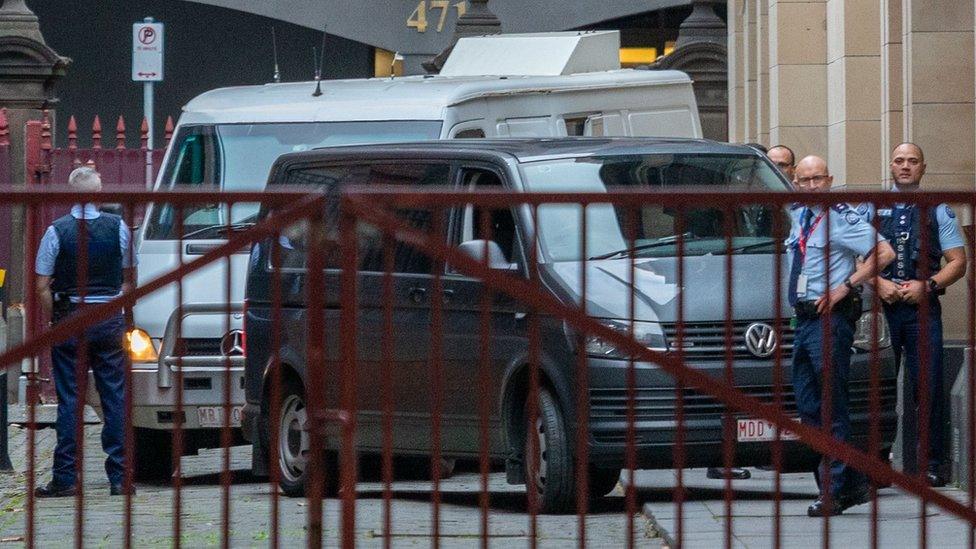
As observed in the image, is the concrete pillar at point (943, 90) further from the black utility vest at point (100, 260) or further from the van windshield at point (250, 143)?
the black utility vest at point (100, 260)

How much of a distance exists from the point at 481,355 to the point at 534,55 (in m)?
10.4

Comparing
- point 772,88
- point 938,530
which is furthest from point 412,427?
point 772,88

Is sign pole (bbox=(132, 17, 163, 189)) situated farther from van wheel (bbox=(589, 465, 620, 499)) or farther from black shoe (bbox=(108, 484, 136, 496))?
van wheel (bbox=(589, 465, 620, 499))

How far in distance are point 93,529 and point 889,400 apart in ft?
8.48

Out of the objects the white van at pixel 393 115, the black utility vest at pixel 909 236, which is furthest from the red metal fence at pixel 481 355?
the white van at pixel 393 115

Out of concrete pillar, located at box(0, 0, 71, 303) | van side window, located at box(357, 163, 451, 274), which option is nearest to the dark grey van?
van side window, located at box(357, 163, 451, 274)

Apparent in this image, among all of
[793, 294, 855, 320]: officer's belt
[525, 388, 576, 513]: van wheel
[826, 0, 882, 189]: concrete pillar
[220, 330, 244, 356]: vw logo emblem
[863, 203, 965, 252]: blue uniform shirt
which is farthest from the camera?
[826, 0, 882, 189]: concrete pillar

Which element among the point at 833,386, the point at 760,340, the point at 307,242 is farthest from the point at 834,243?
the point at 307,242

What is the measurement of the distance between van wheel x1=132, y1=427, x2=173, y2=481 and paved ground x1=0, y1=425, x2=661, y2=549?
0.21 feet

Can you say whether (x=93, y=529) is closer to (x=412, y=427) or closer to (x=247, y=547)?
(x=247, y=547)

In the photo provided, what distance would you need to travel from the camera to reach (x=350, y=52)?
34.7 metres

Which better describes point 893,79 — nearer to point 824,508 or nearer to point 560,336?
point 824,508

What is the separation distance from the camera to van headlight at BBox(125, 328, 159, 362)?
565cm

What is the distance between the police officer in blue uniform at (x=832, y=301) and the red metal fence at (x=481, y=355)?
0.07 meters
